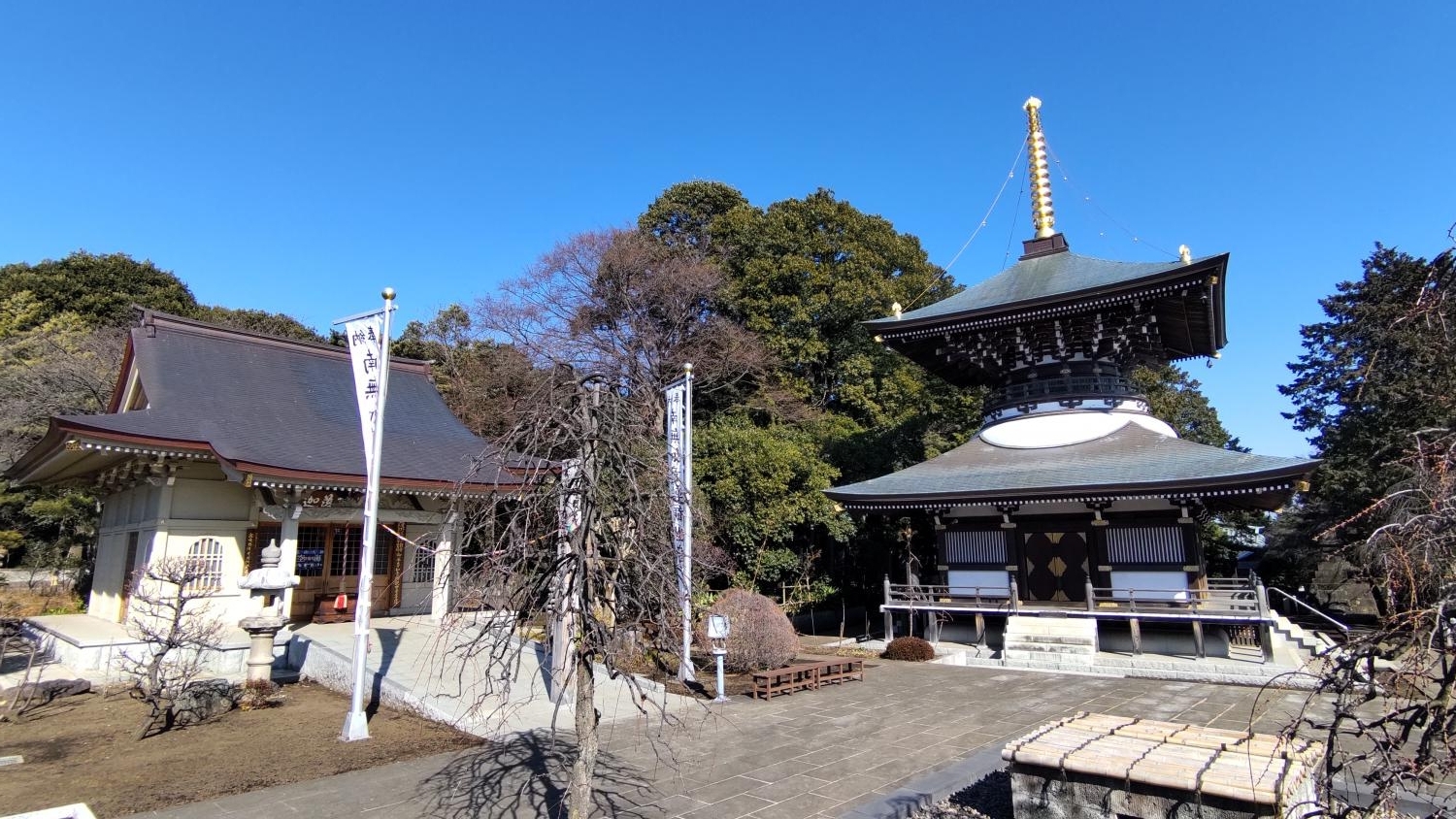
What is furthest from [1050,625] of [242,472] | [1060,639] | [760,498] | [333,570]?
[242,472]

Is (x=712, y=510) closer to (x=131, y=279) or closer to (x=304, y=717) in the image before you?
(x=304, y=717)

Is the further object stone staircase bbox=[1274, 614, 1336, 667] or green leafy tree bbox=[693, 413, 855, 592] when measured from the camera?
green leafy tree bbox=[693, 413, 855, 592]

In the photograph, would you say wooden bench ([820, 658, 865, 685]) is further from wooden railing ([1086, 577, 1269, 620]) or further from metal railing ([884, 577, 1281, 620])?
wooden railing ([1086, 577, 1269, 620])

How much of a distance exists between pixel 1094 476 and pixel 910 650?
5099mm

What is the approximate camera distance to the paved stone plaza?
19.7 feet

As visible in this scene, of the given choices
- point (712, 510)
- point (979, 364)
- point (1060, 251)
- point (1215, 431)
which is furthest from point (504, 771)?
point (1215, 431)

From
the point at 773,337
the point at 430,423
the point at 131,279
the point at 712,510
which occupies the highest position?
the point at 131,279

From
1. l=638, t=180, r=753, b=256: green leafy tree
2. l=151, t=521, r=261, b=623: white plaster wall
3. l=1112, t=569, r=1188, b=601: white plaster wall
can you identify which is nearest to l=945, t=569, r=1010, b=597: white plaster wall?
l=1112, t=569, r=1188, b=601: white plaster wall

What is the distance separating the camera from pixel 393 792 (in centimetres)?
637

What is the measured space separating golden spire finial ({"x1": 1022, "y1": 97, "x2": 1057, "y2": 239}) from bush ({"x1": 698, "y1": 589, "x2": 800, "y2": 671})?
48.1 feet

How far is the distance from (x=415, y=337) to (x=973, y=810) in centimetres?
3010

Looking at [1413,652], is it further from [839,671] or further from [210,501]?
[210,501]

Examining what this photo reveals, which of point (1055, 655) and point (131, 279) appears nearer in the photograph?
point (1055, 655)

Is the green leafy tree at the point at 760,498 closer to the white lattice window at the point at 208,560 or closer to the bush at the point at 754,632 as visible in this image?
the bush at the point at 754,632
